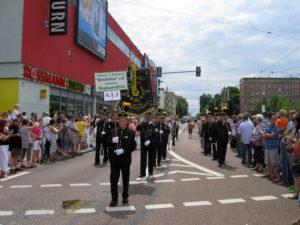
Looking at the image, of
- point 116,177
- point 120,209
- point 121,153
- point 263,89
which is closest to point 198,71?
point 121,153

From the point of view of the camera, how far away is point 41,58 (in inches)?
1143

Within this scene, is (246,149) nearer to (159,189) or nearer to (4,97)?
(159,189)

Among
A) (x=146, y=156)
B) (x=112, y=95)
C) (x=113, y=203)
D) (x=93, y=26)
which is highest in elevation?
(x=93, y=26)

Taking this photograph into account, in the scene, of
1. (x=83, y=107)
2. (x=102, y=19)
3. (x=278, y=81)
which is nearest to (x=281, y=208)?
(x=83, y=107)

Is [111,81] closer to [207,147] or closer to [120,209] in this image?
[207,147]

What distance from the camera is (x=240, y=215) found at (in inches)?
A: 349

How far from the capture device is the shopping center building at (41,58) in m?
26.2

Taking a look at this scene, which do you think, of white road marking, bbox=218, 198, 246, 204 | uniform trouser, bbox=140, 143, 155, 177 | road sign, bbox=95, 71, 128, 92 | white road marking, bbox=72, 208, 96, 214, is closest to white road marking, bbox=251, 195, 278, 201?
white road marking, bbox=218, 198, 246, 204

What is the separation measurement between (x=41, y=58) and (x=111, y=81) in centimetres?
741

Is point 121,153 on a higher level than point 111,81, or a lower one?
lower

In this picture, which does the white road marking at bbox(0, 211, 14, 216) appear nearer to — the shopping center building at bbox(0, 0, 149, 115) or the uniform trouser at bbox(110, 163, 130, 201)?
the uniform trouser at bbox(110, 163, 130, 201)

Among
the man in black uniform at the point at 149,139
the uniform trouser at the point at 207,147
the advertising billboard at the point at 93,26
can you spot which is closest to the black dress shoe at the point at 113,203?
the man in black uniform at the point at 149,139

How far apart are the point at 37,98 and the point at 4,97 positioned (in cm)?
277

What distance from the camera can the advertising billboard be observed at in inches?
1458
